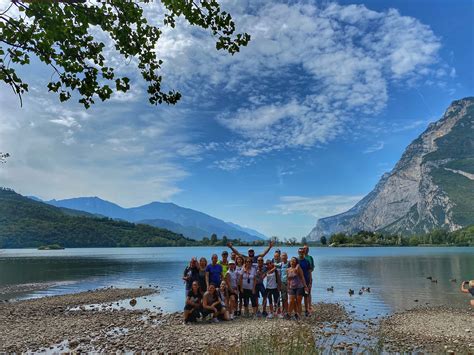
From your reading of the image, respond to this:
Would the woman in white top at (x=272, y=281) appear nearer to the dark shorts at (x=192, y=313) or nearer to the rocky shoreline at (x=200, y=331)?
the rocky shoreline at (x=200, y=331)

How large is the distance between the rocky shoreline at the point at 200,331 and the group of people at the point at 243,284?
74cm

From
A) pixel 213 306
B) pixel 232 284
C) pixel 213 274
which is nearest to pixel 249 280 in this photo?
pixel 232 284

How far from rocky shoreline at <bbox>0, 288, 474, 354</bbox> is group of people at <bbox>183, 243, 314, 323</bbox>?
2.42ft

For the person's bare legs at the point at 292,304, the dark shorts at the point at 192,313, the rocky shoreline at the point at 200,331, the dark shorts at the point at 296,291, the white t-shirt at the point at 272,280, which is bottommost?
the rocky shoreline at the point at 200,331

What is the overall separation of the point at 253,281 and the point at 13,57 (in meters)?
13.9

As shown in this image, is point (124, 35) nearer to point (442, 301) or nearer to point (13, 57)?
point (13, 57)

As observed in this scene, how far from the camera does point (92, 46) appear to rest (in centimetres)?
733

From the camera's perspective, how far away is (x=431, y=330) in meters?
16.8

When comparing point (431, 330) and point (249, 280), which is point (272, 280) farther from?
point (431, 330)

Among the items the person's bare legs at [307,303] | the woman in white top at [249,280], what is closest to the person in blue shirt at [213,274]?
the woman in white top at [249,280]

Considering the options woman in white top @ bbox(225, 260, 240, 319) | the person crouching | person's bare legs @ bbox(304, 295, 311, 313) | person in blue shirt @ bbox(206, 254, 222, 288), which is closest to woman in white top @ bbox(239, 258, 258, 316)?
woman in white top @ bbox(225, 260, 240, 319)

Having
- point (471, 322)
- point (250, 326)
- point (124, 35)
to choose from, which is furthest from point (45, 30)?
point (471, 322)

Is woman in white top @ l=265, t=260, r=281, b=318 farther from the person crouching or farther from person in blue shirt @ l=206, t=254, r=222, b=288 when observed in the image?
the person crouching

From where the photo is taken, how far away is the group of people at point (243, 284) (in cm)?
1703
